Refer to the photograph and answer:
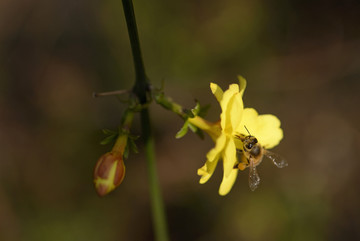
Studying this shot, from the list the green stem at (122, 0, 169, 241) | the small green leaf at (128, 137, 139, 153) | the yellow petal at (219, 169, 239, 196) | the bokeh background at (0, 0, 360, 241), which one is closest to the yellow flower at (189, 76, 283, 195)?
the yellow petal at (219, 169, 239, 196)

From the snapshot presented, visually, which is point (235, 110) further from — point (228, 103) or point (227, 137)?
point (227, 137)

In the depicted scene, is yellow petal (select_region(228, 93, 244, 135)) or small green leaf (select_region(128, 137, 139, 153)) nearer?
yellow petal (select_region(228, 93, 244, 135))

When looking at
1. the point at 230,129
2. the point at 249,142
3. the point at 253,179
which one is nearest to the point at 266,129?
the point at 249,142

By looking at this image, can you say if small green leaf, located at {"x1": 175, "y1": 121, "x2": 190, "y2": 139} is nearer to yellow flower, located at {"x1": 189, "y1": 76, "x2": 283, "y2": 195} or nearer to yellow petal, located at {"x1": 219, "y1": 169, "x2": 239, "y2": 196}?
yellow flower, located at {"x1": 189, "y1": 76, "x2": 283, "y2": 195}

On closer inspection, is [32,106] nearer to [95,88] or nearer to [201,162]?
[95,88]

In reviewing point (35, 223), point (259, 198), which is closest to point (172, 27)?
point (259, 198)

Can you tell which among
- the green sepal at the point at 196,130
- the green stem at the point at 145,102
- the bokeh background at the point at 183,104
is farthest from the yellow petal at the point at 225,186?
the bokeh background at the point at 183,104

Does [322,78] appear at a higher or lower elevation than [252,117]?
higher
